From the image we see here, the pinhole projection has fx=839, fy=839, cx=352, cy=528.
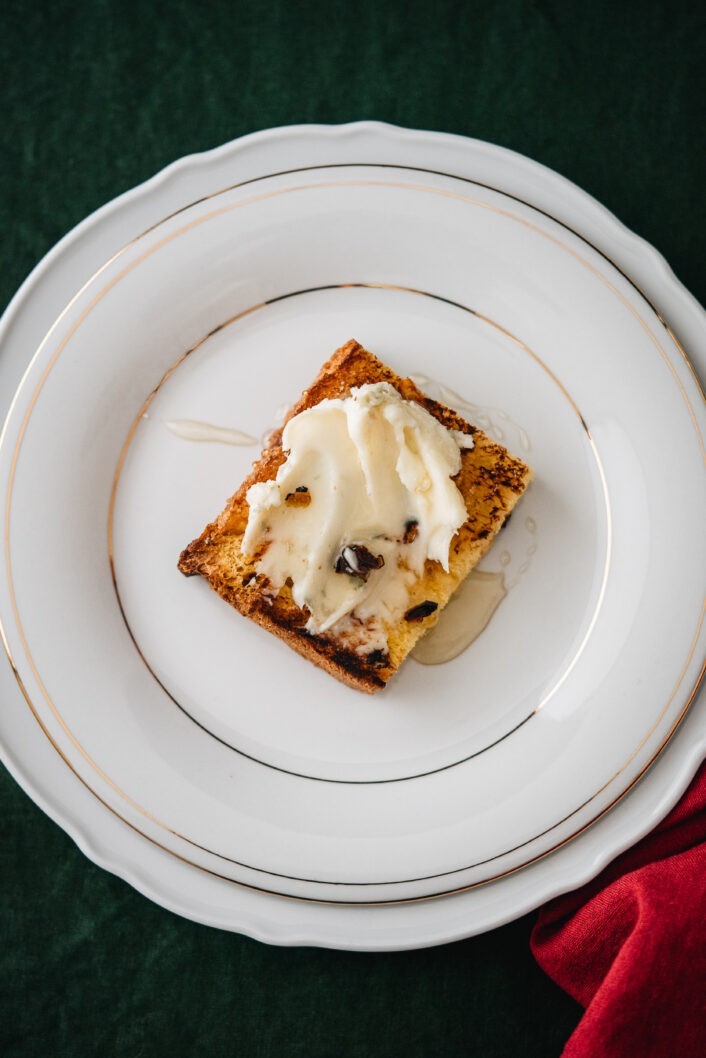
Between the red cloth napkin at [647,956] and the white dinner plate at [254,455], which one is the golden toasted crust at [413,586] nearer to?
the white dinner plate at [254,455]

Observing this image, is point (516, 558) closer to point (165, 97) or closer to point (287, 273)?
point (287, 273)

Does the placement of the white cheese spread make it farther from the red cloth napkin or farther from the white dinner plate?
the red cloth napkin

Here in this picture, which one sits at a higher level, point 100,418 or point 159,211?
point 159,211

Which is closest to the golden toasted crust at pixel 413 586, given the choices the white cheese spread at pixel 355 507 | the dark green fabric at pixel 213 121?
the white cheese spread at pixel 355 507

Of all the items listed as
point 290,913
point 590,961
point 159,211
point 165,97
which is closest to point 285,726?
point 290,913

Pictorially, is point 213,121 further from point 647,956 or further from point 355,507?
point 647,956
